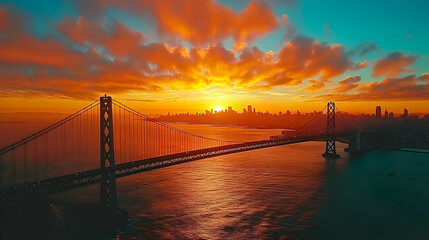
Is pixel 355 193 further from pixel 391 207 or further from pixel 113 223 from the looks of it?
pixel 113 223

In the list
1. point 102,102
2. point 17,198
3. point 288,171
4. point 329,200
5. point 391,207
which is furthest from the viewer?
point 288,171

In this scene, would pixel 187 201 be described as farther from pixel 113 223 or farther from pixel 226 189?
pixel 113 223

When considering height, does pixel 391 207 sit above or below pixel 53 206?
below

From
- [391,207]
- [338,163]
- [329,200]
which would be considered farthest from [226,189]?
[338,163]

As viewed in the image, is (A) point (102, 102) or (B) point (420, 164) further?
(B) point (420, 164)

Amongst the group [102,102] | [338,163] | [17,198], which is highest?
[102,102]

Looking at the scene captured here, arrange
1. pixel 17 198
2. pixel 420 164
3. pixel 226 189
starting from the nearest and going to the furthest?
pixel 17 198, pixel 226 189, pixel 420 164
